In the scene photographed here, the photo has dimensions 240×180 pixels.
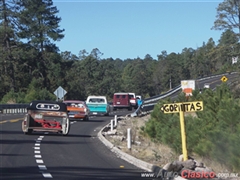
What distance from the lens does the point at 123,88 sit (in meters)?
141

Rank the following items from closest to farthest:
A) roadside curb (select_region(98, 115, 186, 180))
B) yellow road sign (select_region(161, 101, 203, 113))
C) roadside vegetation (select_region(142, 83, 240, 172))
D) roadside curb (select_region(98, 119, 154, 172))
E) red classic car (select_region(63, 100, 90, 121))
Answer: yellow road sign (select_region(161, 101, 203, 113)), roadside curb (select_region(98, 115, 186, 180)), roadside vegetation (select_region(142, 83, 240, 172)), roadside curb (select_region(98, 119, 154, 172)), red classic car (select_region(63, 100, 90, 121))

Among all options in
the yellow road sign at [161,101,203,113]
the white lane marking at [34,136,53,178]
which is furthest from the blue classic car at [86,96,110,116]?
the yellow road sign at [161,101,203,113]

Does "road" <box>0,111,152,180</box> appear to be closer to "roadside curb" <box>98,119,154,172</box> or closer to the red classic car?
"roadside curb" <box>98,119,154,172</box>

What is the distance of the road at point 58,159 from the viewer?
13.9 metres

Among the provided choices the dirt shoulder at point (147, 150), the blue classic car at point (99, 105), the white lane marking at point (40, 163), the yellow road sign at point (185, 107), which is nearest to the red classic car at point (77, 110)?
the dirt shoulder at point (147, 150)

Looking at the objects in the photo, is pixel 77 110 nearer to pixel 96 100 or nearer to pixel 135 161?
pixel 96 100

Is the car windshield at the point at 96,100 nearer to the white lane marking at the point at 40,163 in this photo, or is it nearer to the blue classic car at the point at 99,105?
the blue classic car at the point at 99,105

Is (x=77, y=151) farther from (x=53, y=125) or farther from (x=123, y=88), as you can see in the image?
(x=123, y=88)

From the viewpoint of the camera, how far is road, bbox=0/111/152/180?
45.7 feet

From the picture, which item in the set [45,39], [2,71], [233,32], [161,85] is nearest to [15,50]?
[2,71]

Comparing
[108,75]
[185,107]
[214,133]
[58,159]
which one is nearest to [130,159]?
[58,159]

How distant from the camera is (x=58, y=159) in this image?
56.4ft

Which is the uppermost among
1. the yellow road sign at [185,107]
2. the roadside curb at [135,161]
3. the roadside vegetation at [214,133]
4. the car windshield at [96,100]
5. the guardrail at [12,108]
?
the car windshield at [96,100]

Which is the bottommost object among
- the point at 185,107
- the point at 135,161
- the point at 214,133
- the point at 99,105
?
the point at 135,161
